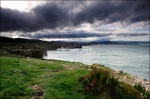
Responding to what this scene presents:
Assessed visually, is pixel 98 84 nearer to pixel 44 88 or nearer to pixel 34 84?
pixel 44 88

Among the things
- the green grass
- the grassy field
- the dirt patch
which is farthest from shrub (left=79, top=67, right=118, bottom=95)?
Result: the dirt patch

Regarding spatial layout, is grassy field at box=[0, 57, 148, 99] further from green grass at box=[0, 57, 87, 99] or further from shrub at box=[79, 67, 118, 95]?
shrub at box=[79, 67, 118, 95]

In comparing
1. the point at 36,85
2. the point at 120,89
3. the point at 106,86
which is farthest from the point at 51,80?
the point at 120,89

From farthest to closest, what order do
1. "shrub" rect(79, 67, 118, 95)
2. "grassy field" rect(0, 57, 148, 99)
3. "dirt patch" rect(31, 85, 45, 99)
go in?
1. "shrub" rect(79, 67, 118, 95)
2. "grassy field" rect(0, 57, 148, 99)
3. "dirt patch" rect(31, 85, 45, 99)

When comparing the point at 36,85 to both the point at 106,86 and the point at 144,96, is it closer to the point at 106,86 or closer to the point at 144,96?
the point at 106,86

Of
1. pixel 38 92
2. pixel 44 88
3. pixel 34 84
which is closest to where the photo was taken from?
pixel 38 92

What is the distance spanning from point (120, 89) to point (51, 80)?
471 centimetres

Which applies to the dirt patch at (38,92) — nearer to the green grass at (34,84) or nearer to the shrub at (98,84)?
the green grass at (34,84)

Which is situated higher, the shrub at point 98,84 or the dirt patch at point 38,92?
the shrub at point 98,84

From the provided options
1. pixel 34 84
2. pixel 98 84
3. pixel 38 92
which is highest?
pixel 98 84

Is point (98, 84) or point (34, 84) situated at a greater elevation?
point (98, 84)

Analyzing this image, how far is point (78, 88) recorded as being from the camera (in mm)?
11859

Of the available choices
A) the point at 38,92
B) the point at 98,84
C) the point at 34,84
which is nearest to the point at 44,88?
the point at 38,92

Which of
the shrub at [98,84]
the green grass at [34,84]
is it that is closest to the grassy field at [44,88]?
the green grass at [34,84]
